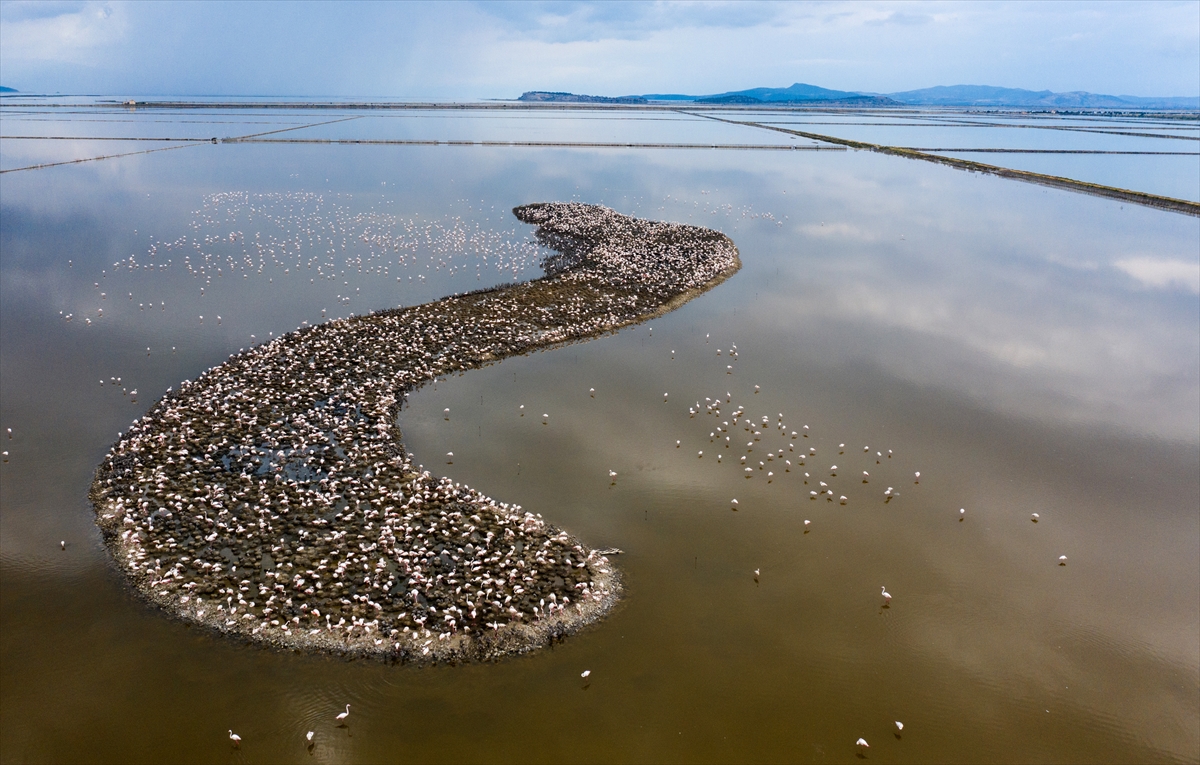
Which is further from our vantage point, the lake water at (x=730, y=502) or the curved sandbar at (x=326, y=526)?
the curved sandbar at (x=326, y=526)

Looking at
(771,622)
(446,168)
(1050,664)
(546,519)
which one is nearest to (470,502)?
(546,519)

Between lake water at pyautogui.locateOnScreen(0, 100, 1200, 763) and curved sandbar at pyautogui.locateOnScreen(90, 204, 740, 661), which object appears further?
curved sandbar at pyautogui.locateOnScreen(90, 204, 740, 661)

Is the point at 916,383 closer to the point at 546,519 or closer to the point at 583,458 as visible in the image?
the point at 583,458

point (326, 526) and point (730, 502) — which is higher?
point (326, 526)
